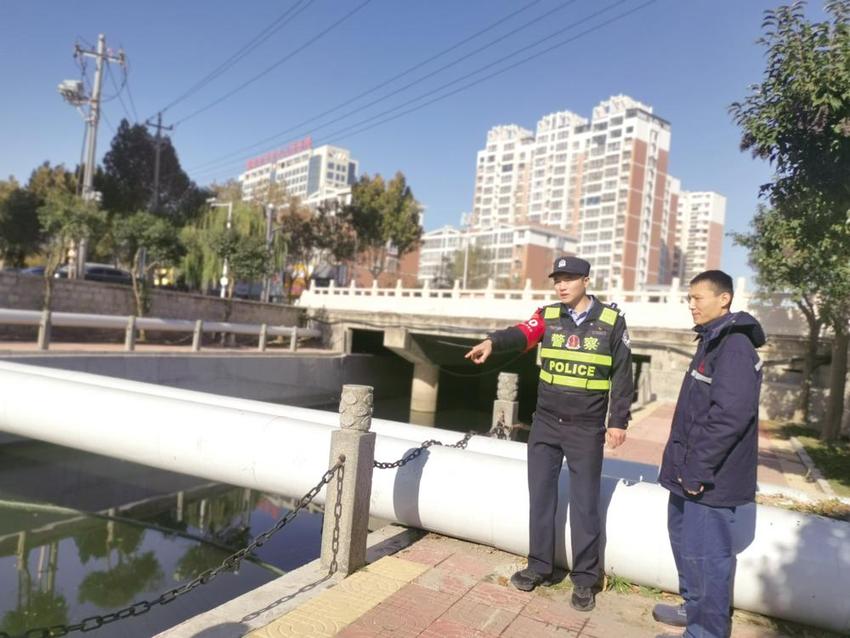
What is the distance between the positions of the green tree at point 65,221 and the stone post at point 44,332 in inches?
184

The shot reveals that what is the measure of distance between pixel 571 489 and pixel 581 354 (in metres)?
0.79

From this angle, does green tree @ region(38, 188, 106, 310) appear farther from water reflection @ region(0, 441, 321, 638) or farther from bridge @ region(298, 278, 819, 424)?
bridge @ region(298, 278, 819, 424)

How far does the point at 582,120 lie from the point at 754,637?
96.1 m

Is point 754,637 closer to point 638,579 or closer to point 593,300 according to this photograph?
point 638,579

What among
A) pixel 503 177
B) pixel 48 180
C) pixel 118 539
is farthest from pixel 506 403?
pixel 503 177

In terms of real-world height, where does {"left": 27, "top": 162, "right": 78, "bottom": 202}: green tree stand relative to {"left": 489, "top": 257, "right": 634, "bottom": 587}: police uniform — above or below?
above

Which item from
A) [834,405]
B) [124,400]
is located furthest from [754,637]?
[834,405]

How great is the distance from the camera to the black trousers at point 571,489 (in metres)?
3.29

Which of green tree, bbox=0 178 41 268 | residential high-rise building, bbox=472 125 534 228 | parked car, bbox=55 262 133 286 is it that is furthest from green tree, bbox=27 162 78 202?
residential high-rise building, bbox=472 125 534 228

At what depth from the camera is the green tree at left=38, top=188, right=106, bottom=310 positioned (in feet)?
54.4

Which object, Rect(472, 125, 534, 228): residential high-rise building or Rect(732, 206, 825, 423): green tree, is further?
Rect(472, 125, 534, 228): residential high-rise building

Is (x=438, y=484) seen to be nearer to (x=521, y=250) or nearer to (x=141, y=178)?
(x=141, y=178)

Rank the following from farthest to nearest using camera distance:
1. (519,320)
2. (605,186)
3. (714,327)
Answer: (605,186), (519,320), (714,327)

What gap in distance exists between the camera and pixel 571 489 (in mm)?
3383
